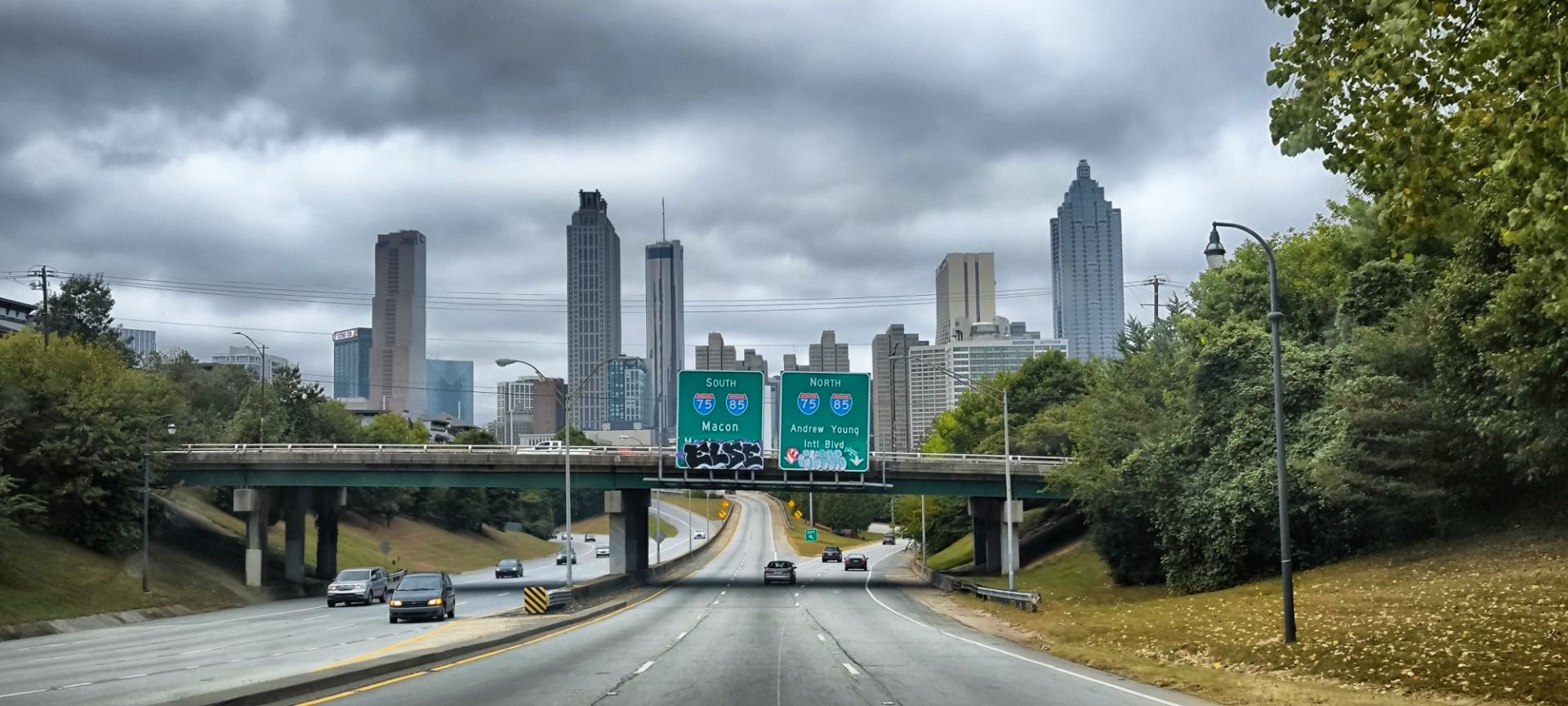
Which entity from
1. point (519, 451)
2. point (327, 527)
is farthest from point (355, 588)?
point (327, 527)

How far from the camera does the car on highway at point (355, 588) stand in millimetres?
53750

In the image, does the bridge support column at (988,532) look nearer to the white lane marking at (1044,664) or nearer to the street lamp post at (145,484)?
the white lane marking at (1044,664)

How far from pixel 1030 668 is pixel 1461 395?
1647 cm

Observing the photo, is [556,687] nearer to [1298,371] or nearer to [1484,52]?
[1484,52]

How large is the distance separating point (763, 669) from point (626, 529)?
47.6 metres

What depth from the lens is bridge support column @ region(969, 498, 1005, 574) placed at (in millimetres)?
70188

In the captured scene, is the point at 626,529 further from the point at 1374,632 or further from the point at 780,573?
the point at 1374,632

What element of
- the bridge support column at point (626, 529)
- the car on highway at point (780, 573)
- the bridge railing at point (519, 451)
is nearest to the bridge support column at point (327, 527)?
the bridge railing at point (519, 451)

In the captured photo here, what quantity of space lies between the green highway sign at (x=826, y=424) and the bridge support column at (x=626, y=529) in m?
14.6

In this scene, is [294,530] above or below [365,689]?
below

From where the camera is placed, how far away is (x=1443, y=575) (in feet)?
95.0

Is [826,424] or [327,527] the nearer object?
[826,424]

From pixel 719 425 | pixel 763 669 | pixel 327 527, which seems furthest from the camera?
pixel 327 527

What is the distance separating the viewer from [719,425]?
56.0m
